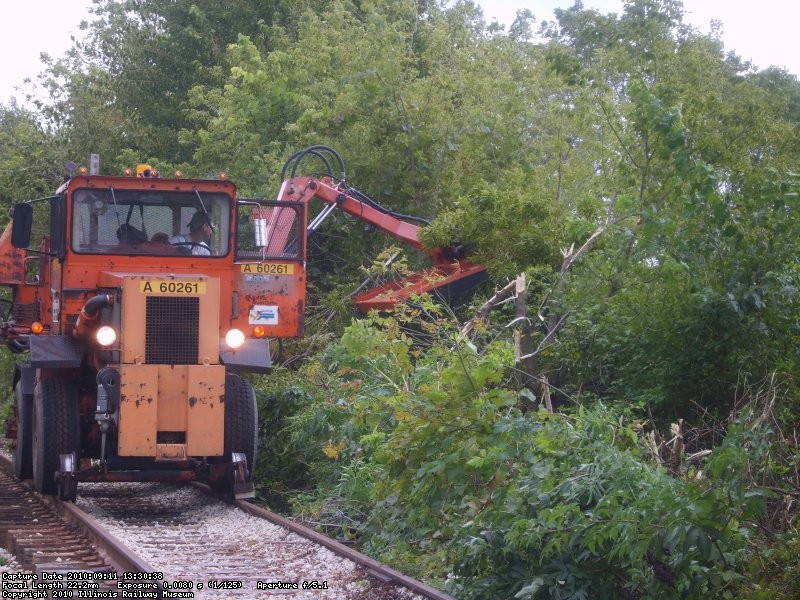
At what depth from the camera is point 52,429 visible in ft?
33.1

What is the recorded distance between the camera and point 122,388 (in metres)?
9.30

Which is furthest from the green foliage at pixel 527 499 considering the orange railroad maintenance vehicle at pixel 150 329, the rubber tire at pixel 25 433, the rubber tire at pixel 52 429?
the rubber tire at pixel 25 433

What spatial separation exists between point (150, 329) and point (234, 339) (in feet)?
3.10

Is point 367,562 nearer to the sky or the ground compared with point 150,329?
nearer to the ground

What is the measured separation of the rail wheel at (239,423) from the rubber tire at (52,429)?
1.52 m

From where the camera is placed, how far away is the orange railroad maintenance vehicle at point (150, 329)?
31.1 feet

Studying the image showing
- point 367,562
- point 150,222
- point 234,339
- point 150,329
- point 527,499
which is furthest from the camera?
point 150,222

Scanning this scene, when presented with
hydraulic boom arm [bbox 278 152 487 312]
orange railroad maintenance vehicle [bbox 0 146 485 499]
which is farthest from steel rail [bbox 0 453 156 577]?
hydraulic boom arm [bbox 278 152 487 312]

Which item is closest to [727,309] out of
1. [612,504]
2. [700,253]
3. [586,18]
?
[700,253]

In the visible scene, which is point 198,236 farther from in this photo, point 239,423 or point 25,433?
point 25,433

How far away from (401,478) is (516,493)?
1.25m

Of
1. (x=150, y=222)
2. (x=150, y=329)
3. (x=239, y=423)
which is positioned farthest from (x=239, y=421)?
(x=150, y=222)

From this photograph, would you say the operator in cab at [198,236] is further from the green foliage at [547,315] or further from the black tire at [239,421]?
the green foliage at [547,315]

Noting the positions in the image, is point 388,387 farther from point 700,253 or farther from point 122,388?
point 700,253
